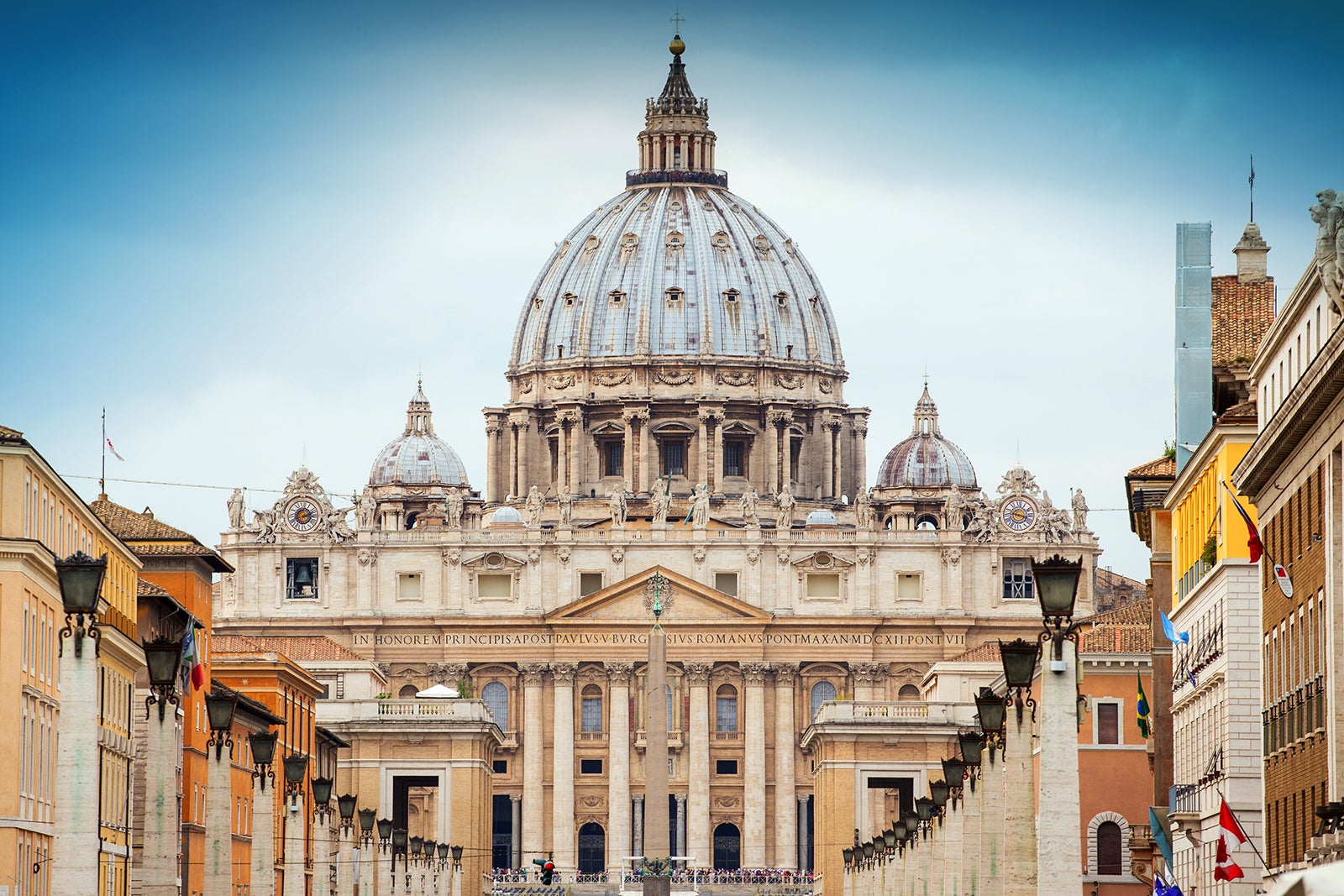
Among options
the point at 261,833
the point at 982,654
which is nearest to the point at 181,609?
the point at 261,833

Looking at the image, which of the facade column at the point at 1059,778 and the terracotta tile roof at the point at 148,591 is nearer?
the facade column at the point at 1059,778

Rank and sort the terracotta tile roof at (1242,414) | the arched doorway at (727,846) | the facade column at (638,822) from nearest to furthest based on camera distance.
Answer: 1. the terracotta tile roof at (1242,414)
2. the facade column at (638,822)
3. the arched doorway at (727,846)

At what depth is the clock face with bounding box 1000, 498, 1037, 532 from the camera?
164 m

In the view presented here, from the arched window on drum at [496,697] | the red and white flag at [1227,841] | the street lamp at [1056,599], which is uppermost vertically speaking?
the arched window on drum at [496,697]

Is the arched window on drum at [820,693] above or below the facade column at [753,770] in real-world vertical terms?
above

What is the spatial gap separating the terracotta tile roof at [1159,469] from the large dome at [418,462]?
112907 millimetres

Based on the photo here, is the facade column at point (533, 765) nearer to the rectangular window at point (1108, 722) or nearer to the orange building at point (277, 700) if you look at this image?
the orange building at point (277, 700)

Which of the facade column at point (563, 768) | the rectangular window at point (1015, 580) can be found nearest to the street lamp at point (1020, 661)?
the facade column at point (563, 768)

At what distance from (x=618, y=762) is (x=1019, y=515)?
2326 cm

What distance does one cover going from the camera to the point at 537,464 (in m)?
186

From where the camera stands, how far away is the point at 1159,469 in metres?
70.6

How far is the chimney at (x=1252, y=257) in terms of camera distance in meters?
69.1

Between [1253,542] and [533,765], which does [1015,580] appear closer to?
[533,765]

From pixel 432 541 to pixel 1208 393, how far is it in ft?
320
